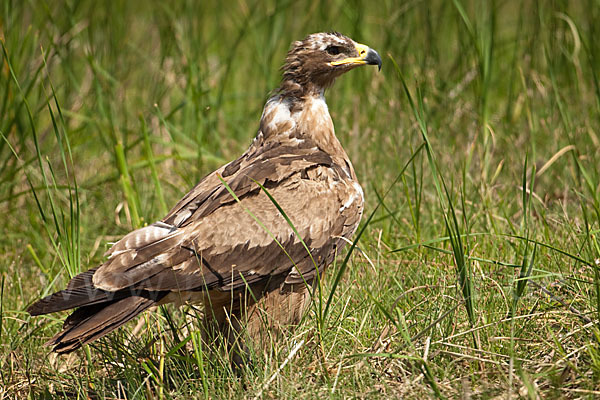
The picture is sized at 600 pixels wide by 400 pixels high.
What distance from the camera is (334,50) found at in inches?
160

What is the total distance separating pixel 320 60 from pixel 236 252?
1.23 metres

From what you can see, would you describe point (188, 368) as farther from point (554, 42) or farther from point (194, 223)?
point (554, 42)

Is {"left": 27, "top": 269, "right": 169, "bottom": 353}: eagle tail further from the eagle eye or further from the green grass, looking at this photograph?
the eagle eye

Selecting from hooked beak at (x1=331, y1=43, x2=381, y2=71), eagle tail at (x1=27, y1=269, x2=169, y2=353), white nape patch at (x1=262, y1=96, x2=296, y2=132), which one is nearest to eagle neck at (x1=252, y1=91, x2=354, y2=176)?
white nape patch at (x1=262, y1=96, x2=296, y2=132)

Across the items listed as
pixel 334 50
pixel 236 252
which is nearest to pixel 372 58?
pixel 334 50

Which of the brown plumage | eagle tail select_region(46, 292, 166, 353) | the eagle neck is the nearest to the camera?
eagle tail select_region(46, 292, 166, 353)

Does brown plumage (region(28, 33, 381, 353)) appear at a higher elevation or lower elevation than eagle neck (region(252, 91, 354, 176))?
lower

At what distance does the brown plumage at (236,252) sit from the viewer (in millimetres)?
3023

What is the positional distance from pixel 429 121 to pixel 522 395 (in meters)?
2.99

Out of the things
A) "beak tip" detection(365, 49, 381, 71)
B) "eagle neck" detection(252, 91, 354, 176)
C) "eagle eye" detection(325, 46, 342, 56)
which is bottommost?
"eagle neck" detection(252, 91, 354, 176)

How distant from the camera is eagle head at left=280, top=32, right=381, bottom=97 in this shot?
4.02 m

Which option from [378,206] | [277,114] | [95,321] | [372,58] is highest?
[372,58]

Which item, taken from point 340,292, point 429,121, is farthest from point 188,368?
point 429,121

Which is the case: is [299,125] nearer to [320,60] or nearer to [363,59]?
[320,60]
